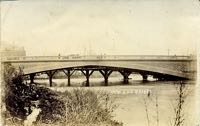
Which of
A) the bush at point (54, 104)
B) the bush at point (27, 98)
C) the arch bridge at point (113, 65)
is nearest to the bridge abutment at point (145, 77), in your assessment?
the arch bridge at point (113, 65)

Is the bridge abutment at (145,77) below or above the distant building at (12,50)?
below

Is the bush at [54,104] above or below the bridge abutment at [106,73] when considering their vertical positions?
below

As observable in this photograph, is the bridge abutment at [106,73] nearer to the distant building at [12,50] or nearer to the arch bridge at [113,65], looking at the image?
the arch bridge at [113,65]

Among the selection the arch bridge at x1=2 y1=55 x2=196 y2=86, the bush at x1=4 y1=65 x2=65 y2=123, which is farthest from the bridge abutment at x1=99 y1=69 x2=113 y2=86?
the bush at x1=4 y1=65 x2=65 y2=123

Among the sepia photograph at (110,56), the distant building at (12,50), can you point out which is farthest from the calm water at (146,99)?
the distant building at (12,50)

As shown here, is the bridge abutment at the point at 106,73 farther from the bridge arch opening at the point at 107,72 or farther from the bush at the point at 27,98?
the bush at the point at 27,98

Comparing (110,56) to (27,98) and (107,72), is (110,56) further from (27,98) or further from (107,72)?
(27,98)

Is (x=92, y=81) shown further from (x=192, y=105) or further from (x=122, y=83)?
(x=192, y=105)

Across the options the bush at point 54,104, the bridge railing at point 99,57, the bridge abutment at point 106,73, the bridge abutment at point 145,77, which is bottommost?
the bush at point 54,104
